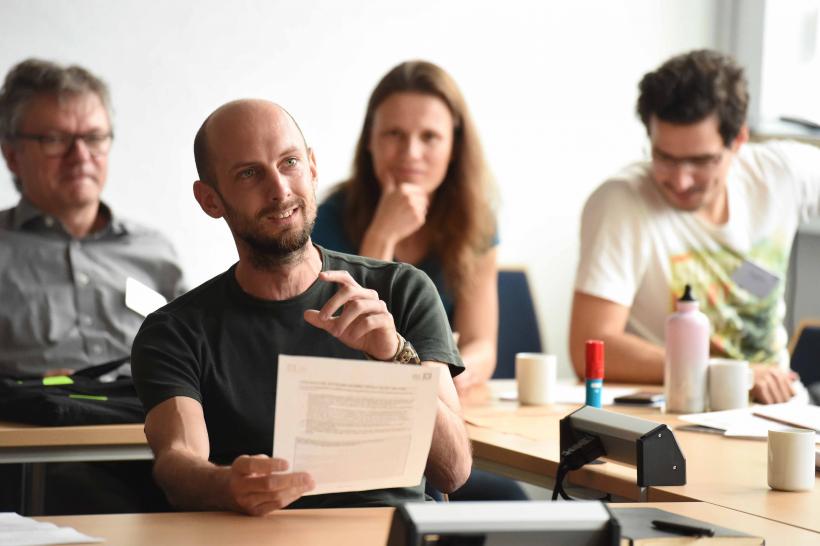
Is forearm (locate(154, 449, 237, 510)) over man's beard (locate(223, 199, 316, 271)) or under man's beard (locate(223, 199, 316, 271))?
under

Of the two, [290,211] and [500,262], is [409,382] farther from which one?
[500,262]

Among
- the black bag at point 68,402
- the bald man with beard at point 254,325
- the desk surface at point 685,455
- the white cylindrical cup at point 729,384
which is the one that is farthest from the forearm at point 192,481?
the white cylindrical cup at point 729,384

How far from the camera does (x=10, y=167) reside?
3.30m

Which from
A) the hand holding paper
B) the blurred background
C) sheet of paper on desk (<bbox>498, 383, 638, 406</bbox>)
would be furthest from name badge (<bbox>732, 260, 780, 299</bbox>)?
the hand holding paper

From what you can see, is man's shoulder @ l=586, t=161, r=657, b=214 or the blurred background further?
the blurred background

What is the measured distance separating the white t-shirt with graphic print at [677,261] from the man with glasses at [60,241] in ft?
4.15

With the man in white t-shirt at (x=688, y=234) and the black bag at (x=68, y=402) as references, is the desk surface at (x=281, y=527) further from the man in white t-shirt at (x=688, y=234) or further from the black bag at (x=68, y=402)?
the man in white t-shirt at (x=688, y=234)

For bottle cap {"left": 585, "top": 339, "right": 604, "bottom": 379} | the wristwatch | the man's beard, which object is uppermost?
the man's beard

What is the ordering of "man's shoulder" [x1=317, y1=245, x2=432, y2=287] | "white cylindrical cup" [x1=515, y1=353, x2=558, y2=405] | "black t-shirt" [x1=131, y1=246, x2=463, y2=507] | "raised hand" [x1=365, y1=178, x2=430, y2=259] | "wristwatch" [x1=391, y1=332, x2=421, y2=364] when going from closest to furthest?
1. "wristwatch" [x1=391, y1=332, x2=421, y2=364]
2. "black t-shirt" [x1=131, y1=246, x2=463, y2=507]
3. "man's shoulder" [x1=317, y1=245, x2=432, y2=287]
4. "white cylindrical cup" [x1=515, y1=353, x2=558, y2=405]
5. "raised hand" [x1=365, y1=178, x2=430, y2=259]

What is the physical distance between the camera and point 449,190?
10.8ft

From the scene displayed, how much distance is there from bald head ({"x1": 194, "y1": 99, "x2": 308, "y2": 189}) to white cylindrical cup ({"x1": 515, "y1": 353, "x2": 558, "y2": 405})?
918mm

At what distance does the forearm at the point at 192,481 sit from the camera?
164 cm

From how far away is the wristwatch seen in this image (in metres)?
1.77

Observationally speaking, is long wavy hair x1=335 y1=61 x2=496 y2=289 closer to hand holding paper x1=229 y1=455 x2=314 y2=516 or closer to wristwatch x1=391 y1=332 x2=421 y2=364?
wristwatch x1=391 y1=332 x2=421 y2=364
